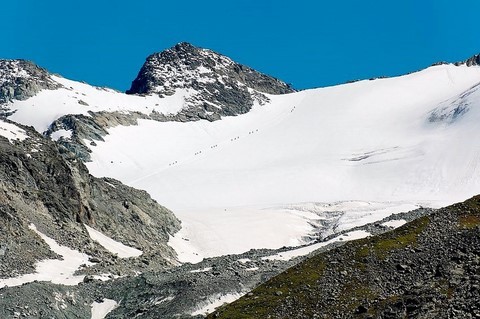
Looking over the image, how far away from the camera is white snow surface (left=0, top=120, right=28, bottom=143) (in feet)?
386

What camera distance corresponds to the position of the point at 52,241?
9212 cm

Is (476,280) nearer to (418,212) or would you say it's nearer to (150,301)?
(150,301)

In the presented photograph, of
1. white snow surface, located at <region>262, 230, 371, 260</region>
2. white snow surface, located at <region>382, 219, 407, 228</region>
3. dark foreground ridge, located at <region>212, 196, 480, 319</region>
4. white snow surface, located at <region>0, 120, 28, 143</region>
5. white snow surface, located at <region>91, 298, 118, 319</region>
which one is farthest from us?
white snow surface, located at <region>0, 120, 28, 143</region>

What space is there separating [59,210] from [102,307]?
118 feet

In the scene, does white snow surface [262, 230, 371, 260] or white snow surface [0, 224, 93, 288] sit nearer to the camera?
white snow surface [0, 224, 93, 288]

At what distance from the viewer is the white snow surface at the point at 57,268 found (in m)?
78.1

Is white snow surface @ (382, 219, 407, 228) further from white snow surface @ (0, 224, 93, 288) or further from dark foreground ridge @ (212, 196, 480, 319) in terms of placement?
white snow surface @ (0, 224, 93, 288)

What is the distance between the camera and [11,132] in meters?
121

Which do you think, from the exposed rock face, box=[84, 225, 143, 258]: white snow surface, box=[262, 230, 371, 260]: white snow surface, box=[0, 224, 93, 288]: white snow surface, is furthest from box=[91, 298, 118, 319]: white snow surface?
box=[84, 225, 143, 258]: white snow surface

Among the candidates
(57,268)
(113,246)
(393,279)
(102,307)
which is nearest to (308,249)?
(102,307)

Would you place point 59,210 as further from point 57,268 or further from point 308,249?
point 308,249

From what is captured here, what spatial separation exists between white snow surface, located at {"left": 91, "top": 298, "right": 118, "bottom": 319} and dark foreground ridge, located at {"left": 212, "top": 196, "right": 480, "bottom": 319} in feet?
69.4

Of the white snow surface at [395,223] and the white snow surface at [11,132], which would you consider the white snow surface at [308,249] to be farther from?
the white snow surface at [11,132]

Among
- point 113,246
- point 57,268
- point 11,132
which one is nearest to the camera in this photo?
point 57,268
